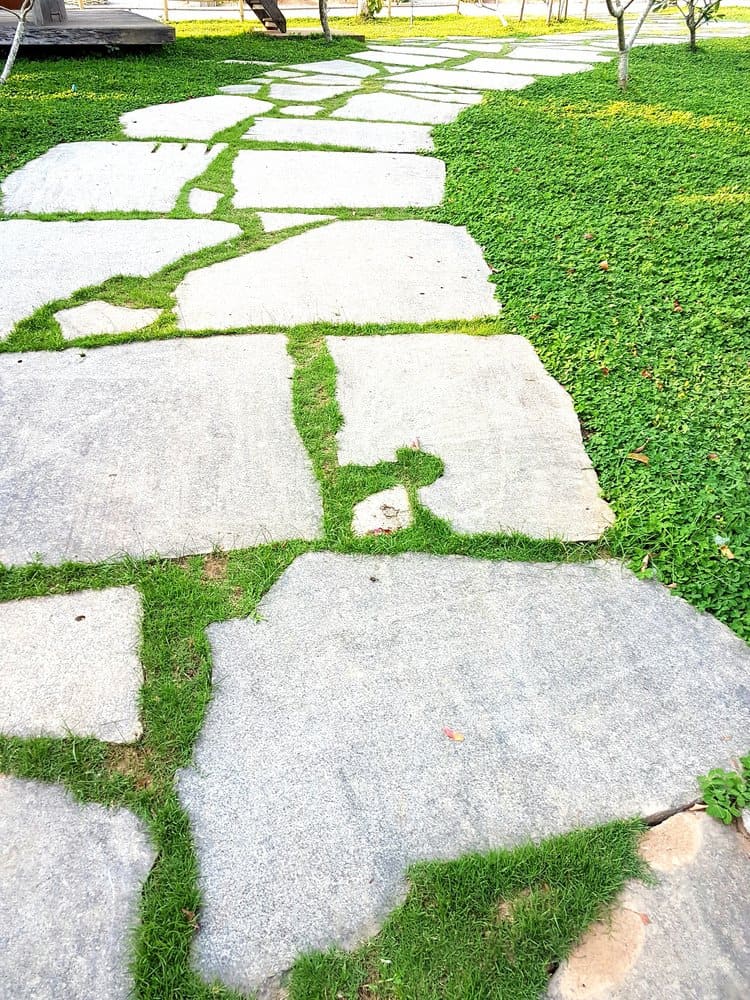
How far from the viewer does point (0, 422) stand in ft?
6.70

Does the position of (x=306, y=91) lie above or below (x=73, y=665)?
above

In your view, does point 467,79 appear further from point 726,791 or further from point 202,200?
point 726,791

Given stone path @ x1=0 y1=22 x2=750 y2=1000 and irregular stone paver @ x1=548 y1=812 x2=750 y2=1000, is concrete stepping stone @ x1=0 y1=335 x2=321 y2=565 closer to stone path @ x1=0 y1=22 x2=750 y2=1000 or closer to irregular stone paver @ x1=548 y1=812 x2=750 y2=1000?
stone path @ x1=0 y1=22 x2=750 y2=1000

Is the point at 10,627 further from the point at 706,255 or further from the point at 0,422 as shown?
the point at 706,255

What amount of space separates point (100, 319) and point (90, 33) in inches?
229

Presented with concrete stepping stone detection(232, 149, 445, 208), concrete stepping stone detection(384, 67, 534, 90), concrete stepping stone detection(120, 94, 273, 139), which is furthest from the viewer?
concrete stepping stone detection(384, 67, 534, 90)

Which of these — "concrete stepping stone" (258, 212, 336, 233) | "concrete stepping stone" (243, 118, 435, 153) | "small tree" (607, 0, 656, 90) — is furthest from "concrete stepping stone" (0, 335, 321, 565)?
"small tree" (607, 0, 656, 90)

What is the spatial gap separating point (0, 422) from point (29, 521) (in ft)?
1.57

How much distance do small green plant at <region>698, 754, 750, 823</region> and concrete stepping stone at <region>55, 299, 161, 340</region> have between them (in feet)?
7.31

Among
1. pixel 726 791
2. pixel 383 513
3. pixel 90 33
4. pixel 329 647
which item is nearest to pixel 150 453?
pixel 383 513

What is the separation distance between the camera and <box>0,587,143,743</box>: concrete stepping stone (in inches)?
51.3

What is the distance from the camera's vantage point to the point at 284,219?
3498 mm

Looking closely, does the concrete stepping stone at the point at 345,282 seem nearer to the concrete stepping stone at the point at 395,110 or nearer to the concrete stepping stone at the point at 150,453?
the concrete stepping stone at the point at 150,453

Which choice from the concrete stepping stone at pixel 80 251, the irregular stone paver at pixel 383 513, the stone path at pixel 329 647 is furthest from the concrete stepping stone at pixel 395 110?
the irregular stone paver at pixel 383 513
